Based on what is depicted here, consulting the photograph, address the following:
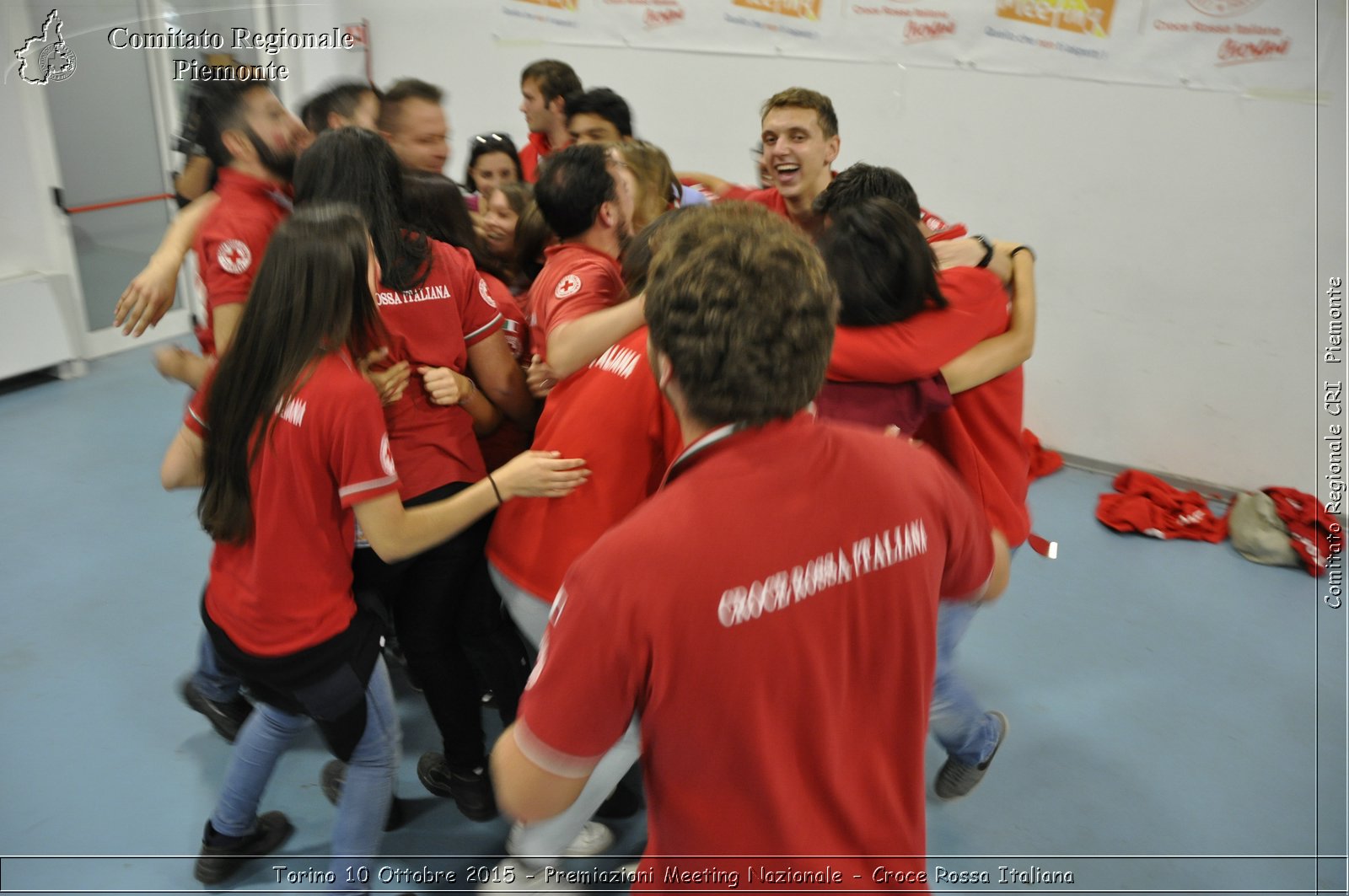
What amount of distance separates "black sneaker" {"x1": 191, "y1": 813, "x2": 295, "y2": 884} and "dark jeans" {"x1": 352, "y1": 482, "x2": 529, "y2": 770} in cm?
48

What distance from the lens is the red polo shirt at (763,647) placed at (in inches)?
39.1

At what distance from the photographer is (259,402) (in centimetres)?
174

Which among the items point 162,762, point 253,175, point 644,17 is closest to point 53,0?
point 644,17

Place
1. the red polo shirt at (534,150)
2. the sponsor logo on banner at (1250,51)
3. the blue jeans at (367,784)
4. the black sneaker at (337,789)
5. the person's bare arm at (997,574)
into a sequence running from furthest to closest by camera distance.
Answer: the red polo shirt at (534,150) → the sponsor logo on banner at (1250,51) → the black sneaker at (337,789) → the blue jeans at (367,784) → the person's bare arm at (997,574)

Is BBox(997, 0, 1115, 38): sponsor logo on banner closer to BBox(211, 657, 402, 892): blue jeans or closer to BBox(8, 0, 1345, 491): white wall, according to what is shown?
BBox(8, 0, 1345, 491): white wall

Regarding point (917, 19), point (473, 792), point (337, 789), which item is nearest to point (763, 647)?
point (473, 792)

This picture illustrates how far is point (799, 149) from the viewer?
3.06 meters

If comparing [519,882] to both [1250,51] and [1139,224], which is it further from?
[1250,51]

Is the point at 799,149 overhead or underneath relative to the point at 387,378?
overhead

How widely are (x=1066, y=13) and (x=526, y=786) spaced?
4.31m

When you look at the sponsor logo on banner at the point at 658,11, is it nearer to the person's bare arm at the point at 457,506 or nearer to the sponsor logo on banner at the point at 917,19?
the sponsor logo on banner at the point at 917,19

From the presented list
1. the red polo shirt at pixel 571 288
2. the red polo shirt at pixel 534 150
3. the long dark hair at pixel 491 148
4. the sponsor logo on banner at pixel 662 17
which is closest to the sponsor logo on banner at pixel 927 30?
the sponsor logo on banner at pixel 662 17

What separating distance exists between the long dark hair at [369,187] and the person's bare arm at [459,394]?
0.65 feet

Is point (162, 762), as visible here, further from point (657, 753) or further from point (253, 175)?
point (657, 753)
